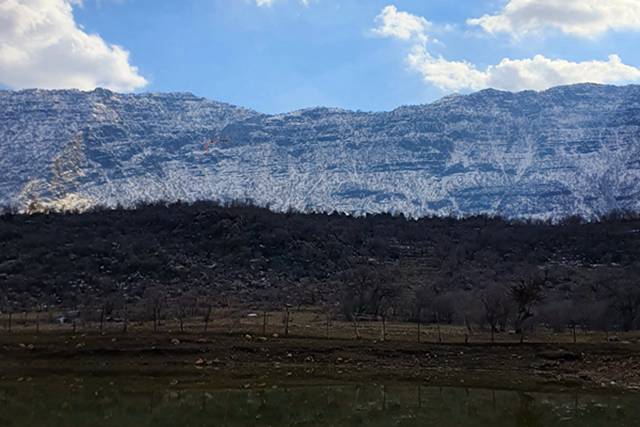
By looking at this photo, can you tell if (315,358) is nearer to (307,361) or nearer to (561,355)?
(307,361)

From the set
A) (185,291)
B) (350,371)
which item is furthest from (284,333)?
(185,291)

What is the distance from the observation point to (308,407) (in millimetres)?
29578

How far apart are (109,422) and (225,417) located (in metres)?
4.00

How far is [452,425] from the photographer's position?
86.1ft

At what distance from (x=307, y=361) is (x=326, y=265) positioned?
54.3 metres

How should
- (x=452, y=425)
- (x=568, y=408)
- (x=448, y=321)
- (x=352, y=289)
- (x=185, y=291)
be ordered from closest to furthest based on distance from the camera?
(x=452, y=425), (x=568, y=408), (x=448, y=321), (x=352, y=289), (x=185, y=291)

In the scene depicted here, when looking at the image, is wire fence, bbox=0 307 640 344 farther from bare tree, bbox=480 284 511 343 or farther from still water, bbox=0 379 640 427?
still water, bbox=0 379 640 427

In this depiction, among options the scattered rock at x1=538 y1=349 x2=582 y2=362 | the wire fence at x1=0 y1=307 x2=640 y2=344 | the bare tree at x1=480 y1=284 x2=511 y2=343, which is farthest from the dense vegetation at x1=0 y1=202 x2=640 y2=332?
the scattered rock at x1=538 y1=349 x2=582 y2=362

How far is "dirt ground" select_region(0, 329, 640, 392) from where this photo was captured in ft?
124

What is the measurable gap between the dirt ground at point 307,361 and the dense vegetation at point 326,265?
32.8ft

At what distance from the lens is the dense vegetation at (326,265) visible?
6384 centimetres

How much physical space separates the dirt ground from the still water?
2.81 meters

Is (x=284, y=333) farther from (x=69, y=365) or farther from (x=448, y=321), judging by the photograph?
(x=448, y=321)

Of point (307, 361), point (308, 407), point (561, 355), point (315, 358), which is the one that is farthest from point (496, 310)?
point (308, 407)
